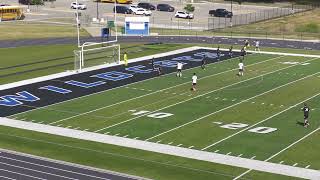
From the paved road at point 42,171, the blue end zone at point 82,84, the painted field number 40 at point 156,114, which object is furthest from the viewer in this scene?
the blue end zone at point 82,84

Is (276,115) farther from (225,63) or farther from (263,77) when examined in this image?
(225,63)

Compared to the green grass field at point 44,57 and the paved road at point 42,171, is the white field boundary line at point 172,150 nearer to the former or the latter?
the paved road at point 42,171

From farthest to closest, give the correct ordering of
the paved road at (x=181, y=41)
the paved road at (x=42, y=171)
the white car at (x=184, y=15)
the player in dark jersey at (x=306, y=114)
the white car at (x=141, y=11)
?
the white car at (x=141, y=11), the white car at (x=184, y=15), the paved road at (x=181, y=41), the player in dark jersey at (x=306, y=114), the paved road at (x=42, y=171)

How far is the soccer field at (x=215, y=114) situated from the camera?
115 ft

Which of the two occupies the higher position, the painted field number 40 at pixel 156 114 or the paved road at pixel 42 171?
the painted field number 40 at pixel 156 114

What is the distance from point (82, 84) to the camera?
5256 cm

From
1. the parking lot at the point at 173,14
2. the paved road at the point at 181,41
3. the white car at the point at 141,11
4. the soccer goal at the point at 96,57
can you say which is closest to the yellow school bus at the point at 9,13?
the parking lot at the point at 173,14

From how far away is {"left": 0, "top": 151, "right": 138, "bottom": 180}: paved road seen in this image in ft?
97.7

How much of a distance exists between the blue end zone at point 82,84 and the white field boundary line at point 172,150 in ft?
13.8

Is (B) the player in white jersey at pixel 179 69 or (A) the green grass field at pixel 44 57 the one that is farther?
(A) the green grass field at pixel 44 57

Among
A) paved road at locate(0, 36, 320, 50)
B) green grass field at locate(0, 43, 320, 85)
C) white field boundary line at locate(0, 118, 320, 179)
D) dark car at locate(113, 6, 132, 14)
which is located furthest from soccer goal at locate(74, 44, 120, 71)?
dark car at locate(113, 6, 132, 14)

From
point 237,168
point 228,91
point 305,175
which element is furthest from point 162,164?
point 228,91

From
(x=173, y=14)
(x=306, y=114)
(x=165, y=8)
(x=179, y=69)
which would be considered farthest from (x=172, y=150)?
(x=165, y=8)

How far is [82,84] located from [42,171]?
2240cm
